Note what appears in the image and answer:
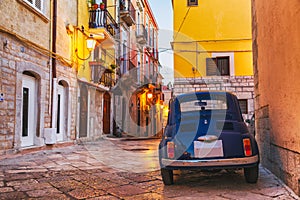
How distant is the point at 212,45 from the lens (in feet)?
44.5

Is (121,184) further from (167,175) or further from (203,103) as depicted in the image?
(203,103)

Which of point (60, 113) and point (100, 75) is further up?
point (100, 75)

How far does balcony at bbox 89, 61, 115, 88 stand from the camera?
1270 centimetres

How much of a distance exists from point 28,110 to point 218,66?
28.2ft

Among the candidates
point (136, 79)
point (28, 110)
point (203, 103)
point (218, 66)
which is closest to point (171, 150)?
point (203, 103)

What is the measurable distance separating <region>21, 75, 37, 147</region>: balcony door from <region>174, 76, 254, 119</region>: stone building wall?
6.91 metres

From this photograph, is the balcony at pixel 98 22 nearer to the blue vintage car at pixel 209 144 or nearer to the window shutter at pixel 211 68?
the window shutter at pixel 211 68

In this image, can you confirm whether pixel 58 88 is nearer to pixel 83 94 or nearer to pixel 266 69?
pixel 83 94

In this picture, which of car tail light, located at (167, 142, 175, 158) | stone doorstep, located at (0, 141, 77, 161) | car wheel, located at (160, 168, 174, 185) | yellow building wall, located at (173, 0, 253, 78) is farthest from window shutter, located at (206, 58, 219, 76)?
car tail light, located at (167, 142, 175, 158)

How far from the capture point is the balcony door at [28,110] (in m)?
7.89

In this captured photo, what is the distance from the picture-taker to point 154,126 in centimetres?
2702

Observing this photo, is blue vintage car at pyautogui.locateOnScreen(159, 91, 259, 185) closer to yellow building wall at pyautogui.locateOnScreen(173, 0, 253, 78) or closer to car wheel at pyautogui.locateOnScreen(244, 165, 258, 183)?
car wheel at pyautogui.locateOnScreen(244, 165, 258, 183)

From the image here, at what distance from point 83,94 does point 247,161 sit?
950cm

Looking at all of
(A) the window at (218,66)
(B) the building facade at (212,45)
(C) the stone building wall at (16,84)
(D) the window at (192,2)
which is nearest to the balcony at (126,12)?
(B) the building facade at (212,45)
